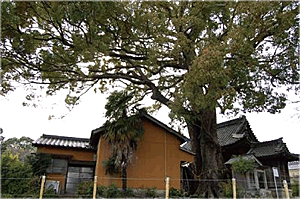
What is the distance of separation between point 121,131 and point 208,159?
380 centimetres

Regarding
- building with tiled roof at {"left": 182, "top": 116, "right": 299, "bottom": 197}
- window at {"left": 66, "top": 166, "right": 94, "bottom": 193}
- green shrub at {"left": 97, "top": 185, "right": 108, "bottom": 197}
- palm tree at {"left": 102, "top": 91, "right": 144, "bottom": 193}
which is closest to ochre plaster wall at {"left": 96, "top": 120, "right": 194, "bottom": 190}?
palm tree at {"left": 102, "top": 91, "right": 144, "bottom": 193}

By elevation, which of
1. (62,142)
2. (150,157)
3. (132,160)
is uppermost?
(62,142)

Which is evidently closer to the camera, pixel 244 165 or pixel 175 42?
pixel 175 42

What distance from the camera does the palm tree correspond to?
11.1 meters

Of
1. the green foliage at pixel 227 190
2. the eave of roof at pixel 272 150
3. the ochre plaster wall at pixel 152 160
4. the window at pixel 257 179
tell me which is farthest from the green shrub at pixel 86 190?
the eave of roof at pixel 272 150

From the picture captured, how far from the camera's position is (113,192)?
10.3 m

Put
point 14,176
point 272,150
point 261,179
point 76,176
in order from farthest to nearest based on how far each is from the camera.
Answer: point 272,150 < point 76,176 < point 261,179 < point 14,176

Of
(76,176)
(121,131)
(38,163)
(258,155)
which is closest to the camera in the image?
(121,131)

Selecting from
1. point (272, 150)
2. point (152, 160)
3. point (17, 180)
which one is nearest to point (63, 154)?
point (17, 180)

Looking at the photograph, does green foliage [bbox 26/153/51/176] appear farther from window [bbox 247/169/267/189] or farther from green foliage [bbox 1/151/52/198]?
window [bbox 247/169/267/189]

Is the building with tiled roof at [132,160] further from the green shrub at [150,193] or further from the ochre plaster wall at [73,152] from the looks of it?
the green shrub at [150,193]

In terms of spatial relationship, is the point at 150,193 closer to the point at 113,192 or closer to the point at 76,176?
the point at 113,192

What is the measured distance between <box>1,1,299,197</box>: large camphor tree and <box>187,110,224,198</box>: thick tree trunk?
40 mm

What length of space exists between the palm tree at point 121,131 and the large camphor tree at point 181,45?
6.82 ft
